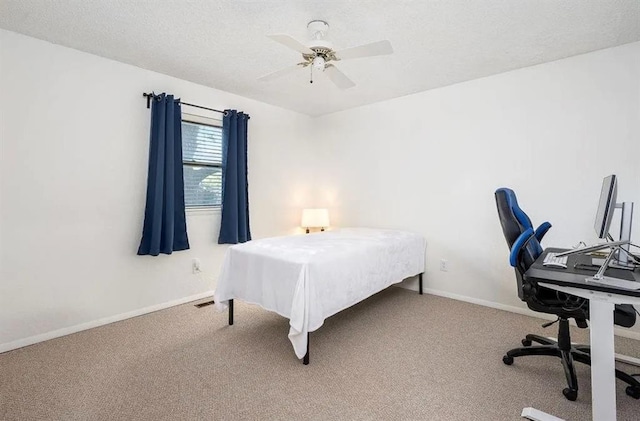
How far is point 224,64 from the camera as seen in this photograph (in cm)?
284

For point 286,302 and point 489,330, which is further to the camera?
point 489,330

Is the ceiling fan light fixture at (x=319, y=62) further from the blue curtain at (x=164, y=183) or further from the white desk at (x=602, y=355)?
the white desk at (x=602, y=355)

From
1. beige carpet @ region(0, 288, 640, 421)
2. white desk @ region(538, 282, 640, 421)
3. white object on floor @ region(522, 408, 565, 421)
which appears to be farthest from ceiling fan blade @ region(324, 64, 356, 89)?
white object on floor @ region(522, 408, 565, 421)

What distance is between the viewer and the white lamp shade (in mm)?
4238

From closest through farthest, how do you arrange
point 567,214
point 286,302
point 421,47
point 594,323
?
1. point 594,323
2. point 286,302
3. point 421,47
4. point 567,214

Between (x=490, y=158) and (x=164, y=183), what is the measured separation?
3227 mm

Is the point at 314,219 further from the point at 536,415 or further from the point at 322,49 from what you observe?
the point at 536,415

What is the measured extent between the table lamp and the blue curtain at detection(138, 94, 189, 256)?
5.32 ft

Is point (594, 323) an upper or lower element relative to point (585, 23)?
lower

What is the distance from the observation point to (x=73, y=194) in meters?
2.57

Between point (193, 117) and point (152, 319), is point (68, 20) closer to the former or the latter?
point (193, 117)

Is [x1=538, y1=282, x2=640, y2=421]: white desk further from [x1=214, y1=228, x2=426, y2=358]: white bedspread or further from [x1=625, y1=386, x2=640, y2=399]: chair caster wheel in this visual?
[x1=214, y1=228, x2=426, y2=358]: white bedspread

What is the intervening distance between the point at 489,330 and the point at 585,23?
7.82 feet

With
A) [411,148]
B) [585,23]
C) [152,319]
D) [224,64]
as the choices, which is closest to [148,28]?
[224,64]
